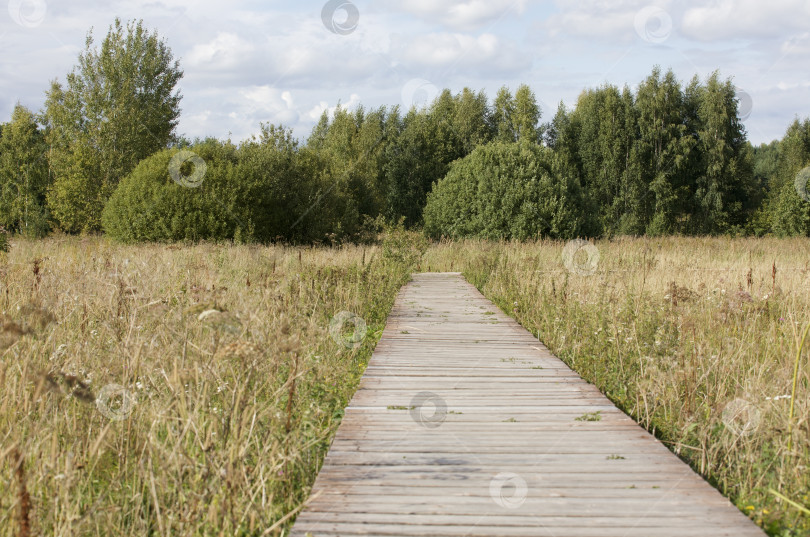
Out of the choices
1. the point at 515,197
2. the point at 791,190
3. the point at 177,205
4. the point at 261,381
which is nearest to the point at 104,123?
the point at 177,205

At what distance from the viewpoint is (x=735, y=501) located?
3.09 m

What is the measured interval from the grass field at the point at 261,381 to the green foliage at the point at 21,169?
27.7 metres

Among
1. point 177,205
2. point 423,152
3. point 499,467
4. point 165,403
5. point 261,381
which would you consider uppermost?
point 423,152

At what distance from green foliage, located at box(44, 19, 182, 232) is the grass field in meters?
18.1

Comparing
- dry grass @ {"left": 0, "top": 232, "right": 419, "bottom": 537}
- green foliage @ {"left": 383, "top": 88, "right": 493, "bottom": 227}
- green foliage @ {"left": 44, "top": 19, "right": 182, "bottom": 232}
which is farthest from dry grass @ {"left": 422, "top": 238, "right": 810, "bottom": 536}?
green foliage @ {"left": 383, "top": 88, "right": 493, "bottom": 227}

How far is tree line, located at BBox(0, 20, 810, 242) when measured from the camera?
63.9 ft

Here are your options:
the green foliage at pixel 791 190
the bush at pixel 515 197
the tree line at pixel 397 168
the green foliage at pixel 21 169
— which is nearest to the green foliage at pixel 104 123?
the tree line at pixel 397 168

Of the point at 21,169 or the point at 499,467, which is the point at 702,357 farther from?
the point at 21,169

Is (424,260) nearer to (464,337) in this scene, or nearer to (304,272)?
(304,272)

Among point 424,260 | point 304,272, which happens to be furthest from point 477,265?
point 304,272

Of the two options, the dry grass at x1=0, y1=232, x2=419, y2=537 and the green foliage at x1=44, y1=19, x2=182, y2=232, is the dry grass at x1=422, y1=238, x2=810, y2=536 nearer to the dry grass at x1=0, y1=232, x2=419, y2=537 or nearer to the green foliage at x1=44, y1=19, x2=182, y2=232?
the dry grass at x1=0, y1=232, x2=419, y2=537

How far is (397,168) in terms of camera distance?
129 ft

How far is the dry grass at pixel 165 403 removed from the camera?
8.47 ft

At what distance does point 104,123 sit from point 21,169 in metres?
12.0
